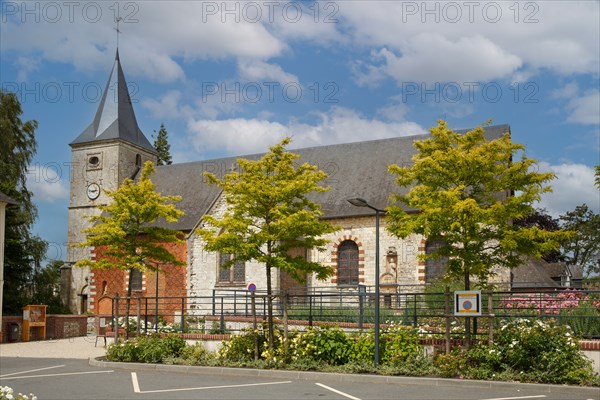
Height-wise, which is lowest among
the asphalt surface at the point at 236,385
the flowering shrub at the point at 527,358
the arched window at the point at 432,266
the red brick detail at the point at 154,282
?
the asphalt surface at the point at 236,385

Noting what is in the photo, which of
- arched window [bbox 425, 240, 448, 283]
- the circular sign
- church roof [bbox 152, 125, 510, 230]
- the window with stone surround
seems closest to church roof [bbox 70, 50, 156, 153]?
church roof [bbox 152, 125, 510, 230]

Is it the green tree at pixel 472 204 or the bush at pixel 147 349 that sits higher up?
the green tree at pixel 472 204

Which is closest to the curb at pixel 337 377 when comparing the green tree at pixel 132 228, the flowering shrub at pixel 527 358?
the flowering shrub at pixel 527 358

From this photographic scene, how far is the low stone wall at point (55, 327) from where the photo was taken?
93.8ft

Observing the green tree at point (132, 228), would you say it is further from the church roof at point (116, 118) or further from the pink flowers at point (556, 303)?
the church roof at point (116, 118)

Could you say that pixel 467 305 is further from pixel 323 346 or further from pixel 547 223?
pixel 547 223

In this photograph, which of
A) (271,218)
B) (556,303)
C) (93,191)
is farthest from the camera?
(93,191)

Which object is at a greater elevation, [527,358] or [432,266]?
[432,266]

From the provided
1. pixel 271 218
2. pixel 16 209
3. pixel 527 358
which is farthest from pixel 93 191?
pixel 527 358

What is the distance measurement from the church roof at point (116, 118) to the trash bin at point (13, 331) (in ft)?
62.1

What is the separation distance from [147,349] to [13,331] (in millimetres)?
14353

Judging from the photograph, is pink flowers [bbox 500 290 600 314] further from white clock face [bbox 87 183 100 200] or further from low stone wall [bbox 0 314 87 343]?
white clock face [bbox 87 183 100 200]

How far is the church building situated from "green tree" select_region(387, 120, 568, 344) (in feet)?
33.5

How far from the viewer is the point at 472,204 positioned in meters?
14.6
